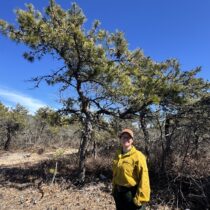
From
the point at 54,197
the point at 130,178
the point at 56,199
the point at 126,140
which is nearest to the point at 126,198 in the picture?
the point at 130,178

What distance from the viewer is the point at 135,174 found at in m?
4.74

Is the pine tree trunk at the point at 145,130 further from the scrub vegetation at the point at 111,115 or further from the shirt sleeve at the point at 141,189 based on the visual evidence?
the shirt sleeve at the point at 141,189

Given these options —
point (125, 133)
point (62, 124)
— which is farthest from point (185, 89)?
point (125, 133)

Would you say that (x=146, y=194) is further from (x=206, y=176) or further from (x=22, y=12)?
(x=22, y=12)

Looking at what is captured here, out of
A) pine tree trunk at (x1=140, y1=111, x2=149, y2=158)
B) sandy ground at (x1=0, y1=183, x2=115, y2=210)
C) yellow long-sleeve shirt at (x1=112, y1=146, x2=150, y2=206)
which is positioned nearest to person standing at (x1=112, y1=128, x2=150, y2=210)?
yellow long-sleeve shirt at (x1=112, y1=146, x2=150, y2=206)

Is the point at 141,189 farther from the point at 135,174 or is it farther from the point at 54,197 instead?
the point at 54,197

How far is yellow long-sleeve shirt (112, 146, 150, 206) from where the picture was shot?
15.0 ft

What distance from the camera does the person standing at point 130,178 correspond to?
4598 millimetres

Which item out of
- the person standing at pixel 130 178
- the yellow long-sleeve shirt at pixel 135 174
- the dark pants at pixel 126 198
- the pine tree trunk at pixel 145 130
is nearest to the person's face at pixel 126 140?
the person standing at pixel 130 178

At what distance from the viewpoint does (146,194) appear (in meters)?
4.62

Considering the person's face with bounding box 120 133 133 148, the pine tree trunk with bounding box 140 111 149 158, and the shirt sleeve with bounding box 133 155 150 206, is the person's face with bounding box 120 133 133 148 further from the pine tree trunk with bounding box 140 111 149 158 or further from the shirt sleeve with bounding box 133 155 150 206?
the pine tree trunk with bounding box 140 111 149 158

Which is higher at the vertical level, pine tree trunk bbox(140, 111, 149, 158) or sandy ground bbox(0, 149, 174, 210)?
pine tree trunk bbox(140, 111, 149, 158)

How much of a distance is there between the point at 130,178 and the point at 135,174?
10 centimetres

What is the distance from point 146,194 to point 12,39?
8381mm
